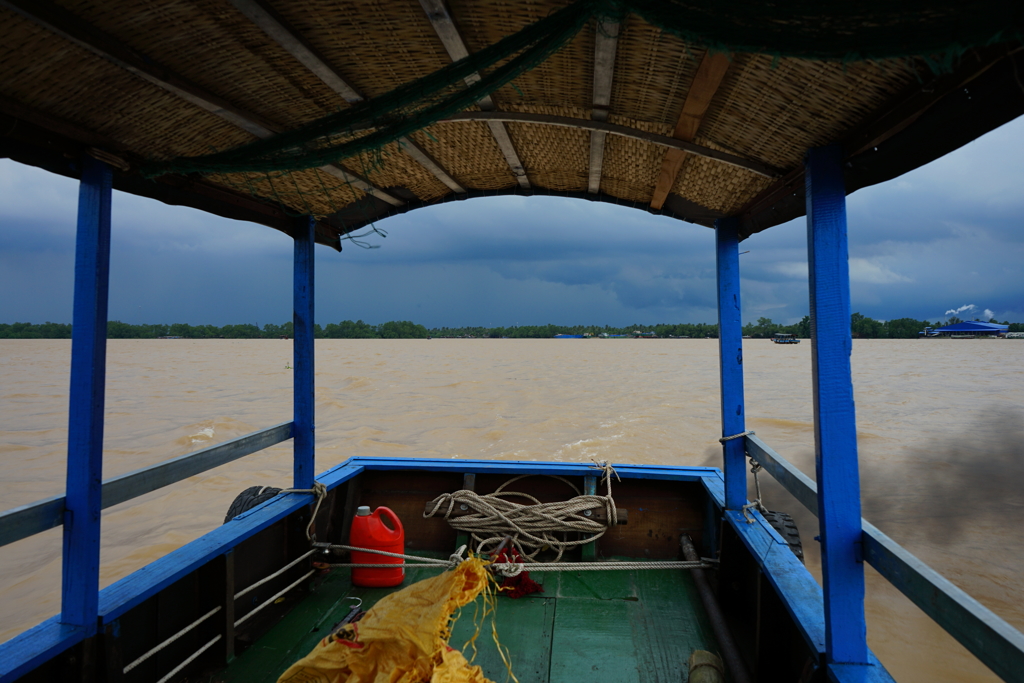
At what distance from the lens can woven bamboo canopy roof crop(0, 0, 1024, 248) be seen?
3.82 ft

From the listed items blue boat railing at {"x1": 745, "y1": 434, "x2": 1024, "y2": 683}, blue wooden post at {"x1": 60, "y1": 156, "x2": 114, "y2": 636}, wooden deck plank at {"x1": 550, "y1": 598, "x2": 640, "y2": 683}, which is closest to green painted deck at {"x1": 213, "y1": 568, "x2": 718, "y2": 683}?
wooden deck plank at {"x1": 550, "y1": 598, "x2": 640, "y2": 683}

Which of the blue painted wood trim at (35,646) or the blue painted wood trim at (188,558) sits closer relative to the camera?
the blue painted wood trim at (35,646)

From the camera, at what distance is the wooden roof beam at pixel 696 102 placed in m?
1.50

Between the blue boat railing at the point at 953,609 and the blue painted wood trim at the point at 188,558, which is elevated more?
the blue boat railing at the point at 953,609

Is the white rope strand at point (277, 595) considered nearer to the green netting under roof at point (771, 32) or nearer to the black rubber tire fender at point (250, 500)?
the black rubber tire fender at point (250, 500)

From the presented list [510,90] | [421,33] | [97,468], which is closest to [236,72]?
[421,33]

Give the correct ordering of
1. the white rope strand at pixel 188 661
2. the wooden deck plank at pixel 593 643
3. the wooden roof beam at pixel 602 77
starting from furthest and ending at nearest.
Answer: the wooden deck plank at pixel 593 643 → the white rope strand at pixel 188 661 → the wooden roof beam at pixel 602 77

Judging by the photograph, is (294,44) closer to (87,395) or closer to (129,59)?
(129,59)

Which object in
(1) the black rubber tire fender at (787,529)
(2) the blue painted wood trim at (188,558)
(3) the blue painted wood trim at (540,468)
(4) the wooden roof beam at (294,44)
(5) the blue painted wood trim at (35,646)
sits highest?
(4) the wooden roof beam at (294,44)

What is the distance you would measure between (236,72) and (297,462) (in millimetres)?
2182

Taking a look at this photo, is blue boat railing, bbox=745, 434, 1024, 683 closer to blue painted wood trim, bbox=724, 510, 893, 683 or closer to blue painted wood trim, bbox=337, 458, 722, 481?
blue painted wood trim, bbox=724, 510, 893, 683

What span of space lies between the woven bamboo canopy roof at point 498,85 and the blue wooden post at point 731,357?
21.3 inches

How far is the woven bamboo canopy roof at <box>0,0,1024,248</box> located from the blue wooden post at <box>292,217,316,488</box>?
0.71m

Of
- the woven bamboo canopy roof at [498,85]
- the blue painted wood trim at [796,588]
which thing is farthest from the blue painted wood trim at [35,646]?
the blue painted wood trim at [796,588]
